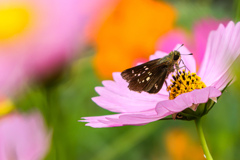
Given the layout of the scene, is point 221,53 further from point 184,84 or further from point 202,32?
point 202,32

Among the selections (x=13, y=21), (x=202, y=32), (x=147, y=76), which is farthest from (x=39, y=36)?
(x=202, y=32)

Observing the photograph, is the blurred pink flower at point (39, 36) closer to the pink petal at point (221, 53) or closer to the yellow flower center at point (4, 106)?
the pink petal at point (221, 53)

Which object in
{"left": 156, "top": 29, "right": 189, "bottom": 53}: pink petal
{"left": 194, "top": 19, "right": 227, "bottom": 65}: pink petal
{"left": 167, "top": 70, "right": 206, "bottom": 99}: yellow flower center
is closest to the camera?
{"left": 167, "top": 70, "right": 206, "bottom": 99}: yellow flower center

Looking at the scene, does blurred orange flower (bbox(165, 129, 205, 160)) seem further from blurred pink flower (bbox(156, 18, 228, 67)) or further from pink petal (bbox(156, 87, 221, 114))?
pink petal (bbox(156, 87, 221, 114))

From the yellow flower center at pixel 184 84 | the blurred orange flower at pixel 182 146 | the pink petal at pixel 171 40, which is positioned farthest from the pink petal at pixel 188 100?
the blurred orange flower at pixel 182 146

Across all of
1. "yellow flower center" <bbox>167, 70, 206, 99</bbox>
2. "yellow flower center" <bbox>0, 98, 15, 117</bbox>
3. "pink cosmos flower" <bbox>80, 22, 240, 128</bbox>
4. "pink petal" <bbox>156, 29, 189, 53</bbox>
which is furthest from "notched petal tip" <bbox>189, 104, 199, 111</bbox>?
"pink petal" <bbox>156, 29, 189, 53</bbox>

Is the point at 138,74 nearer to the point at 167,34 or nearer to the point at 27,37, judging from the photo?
the point at 27,37
